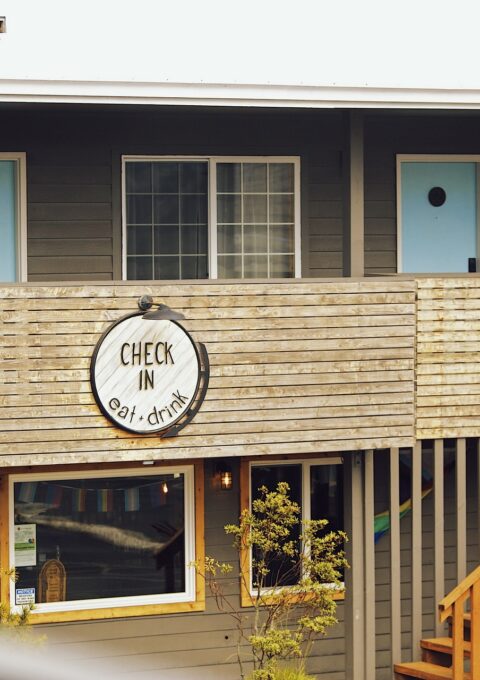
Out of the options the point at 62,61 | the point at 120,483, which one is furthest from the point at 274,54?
the point at 120,483

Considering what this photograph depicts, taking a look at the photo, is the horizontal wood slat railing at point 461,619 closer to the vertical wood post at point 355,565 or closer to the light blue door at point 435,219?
the vertical wood post at point 355,565

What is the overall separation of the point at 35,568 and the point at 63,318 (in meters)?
3.10

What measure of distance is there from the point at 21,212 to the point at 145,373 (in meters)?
2.45

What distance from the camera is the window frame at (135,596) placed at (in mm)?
11391

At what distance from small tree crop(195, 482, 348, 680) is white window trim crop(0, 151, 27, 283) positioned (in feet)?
10.1

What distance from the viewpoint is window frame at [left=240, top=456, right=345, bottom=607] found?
38.9ft

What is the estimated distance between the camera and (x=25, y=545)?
11.4 m

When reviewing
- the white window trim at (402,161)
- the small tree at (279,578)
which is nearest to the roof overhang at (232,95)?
the white window trim at (402,161)

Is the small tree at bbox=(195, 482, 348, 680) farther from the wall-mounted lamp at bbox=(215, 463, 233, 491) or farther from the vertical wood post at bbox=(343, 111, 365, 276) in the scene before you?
the vertical wood post at bbox=(343, 111, 365, 276)

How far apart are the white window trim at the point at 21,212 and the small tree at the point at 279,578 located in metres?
3.08

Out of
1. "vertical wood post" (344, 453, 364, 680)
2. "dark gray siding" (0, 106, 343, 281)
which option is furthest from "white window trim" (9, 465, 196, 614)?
"dark gray siding" (0, 106, 343, 281)

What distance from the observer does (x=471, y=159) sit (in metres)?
12.4

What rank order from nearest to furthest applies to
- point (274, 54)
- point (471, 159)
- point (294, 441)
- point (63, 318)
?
1. point (63, 318)
2. point (294, 441)
3. point (274, 54)
4. point (471, 159)

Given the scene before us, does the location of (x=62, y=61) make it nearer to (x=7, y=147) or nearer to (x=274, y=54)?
(x=7, y=147)
